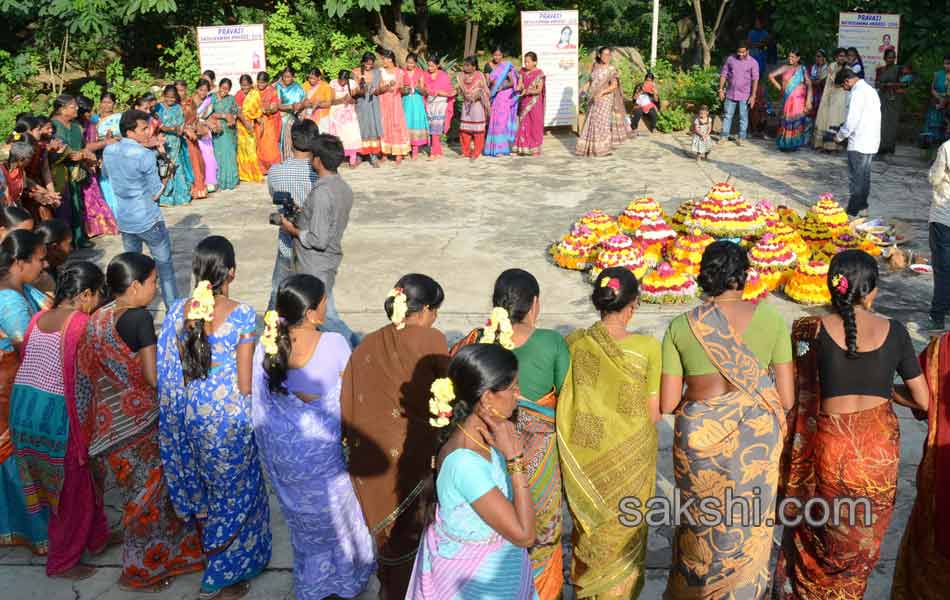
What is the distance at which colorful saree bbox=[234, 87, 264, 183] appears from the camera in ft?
39.7

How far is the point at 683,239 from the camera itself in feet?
26.3

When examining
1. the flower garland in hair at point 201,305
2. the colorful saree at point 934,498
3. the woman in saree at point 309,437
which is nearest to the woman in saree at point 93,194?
the flower garland in hair at point 201,305

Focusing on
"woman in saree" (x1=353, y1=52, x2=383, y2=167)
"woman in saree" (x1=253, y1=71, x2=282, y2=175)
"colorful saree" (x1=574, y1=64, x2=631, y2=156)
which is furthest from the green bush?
"woman in saree" (x1=253, y1=71, x2=282, y2=175)

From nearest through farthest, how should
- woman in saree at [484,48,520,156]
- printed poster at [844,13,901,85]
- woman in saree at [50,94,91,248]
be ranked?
woman in saree at [50,94,91,248]
woman in saree at [484,48,520,156]
printed poster at [844,13,901,85]

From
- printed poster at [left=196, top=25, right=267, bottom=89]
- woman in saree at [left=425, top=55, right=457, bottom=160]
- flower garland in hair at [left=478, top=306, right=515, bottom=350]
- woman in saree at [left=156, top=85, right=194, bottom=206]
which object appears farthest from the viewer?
printed poster at [left=196, top=25, right=267, bottom=89]

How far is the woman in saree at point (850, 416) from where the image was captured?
342cm

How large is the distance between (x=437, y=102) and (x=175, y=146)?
13.6 ft

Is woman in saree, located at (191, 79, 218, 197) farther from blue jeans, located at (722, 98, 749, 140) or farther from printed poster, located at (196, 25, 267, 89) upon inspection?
blue jeans, located at (722, 98, 749, 140)

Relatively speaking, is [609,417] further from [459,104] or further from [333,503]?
[459,104]

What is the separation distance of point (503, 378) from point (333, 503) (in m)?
1.42

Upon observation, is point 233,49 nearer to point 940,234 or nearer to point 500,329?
point 940,234

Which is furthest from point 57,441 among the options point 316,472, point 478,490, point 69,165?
point 69,165

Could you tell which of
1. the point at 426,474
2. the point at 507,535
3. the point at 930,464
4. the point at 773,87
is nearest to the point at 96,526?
the point at 426,474

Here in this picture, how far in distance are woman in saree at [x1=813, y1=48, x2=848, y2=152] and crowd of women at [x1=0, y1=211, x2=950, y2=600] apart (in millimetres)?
10464
